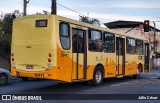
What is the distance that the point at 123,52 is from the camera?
831 inches

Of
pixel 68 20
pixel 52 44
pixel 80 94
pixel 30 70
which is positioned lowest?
pixel 80 94

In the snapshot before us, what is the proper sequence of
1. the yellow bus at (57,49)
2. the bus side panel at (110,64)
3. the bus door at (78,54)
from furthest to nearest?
the bus side panel at (110,64)
the bus door at (78,54)
the yellow bus at (57,49)

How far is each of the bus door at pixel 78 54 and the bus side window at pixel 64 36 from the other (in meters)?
0.52

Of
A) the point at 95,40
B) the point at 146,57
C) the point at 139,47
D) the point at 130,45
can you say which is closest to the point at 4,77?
the point at 95,40

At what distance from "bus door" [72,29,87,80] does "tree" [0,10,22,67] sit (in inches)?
500

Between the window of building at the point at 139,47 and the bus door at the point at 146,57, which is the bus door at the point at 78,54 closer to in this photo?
the window of building at the point at 139,47

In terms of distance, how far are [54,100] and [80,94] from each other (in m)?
2.06

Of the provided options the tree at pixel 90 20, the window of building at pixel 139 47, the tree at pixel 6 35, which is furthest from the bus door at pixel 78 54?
the tree at pixel 90 20

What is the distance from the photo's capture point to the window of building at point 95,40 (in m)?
17.0

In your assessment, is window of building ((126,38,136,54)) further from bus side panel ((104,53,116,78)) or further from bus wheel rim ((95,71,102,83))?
bus wheel rim ((95,71,102,83))

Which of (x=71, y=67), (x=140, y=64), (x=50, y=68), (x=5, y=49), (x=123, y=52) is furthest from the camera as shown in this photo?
(x=5, y=49)

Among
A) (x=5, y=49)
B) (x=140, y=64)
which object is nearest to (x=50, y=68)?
(x=140, y=64)

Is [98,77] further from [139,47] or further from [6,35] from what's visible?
[6,35]

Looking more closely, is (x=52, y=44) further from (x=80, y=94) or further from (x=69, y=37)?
(x=80, y=94)
